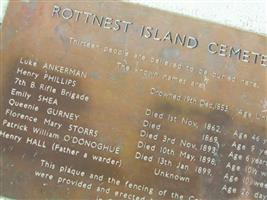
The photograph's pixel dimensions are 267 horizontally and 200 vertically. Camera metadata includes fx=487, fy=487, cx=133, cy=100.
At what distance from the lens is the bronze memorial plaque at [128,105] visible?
2.31 meters

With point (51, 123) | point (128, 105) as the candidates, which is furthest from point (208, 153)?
point (51, 123)

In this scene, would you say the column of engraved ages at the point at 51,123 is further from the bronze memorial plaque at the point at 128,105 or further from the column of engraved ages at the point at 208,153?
the column of engraved ages at the point at 208,153

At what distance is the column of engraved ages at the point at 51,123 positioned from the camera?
2312 mm

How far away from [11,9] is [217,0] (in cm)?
105

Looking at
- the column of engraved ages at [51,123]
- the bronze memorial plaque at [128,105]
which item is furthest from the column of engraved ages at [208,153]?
the column of engraved ages at [51,123]

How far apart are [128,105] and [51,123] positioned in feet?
1.25

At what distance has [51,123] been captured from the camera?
7.71 ft

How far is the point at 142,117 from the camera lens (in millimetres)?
2348

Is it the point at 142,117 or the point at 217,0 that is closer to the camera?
the point at 142,117

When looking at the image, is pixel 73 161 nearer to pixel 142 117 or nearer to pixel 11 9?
pixel 142 117

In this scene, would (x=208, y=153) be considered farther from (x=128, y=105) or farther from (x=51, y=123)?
(x=51, y=123)

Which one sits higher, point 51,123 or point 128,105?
point 128,105

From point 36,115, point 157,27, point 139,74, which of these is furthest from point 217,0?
point 36,115

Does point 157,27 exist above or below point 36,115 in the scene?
above
